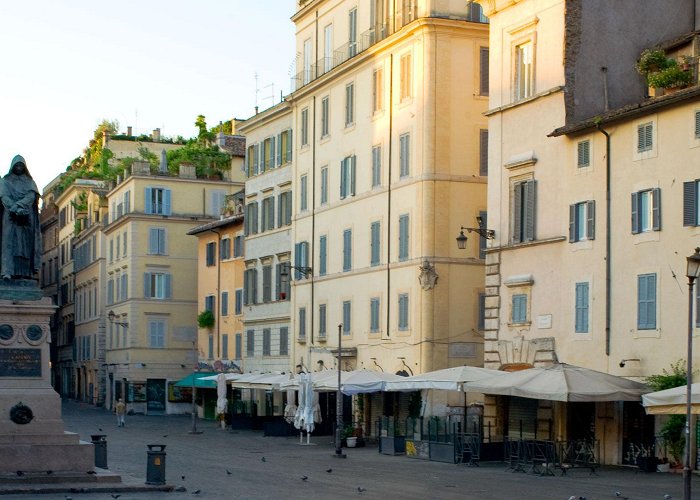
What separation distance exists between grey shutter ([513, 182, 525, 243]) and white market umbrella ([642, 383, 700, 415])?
36.3 ft

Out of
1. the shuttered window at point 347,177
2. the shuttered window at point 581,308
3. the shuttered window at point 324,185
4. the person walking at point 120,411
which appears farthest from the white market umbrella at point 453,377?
the person walking at point 120,411

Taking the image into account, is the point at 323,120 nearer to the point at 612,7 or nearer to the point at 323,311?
the point at 323,311

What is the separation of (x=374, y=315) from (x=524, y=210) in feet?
44.0

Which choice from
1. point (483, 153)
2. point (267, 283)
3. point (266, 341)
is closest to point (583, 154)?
point (483, 153)

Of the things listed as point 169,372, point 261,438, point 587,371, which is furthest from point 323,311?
point 169,372

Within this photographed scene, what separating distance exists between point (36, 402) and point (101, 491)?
2351 millimetres

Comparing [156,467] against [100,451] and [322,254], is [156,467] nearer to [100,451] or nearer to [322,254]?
[100,451]

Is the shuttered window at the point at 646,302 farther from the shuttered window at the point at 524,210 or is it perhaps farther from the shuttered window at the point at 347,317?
the shuttered window at the point at 347,317

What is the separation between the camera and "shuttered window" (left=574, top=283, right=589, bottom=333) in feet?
125

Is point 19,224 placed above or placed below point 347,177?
below

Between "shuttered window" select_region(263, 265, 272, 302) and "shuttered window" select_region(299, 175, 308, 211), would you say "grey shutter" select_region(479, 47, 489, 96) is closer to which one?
"shuttered window" select_region(299, 175, 308, 211)

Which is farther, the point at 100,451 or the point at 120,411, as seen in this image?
the point at 120,411

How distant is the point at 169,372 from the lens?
89.1 meters

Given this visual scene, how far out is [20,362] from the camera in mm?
27734
